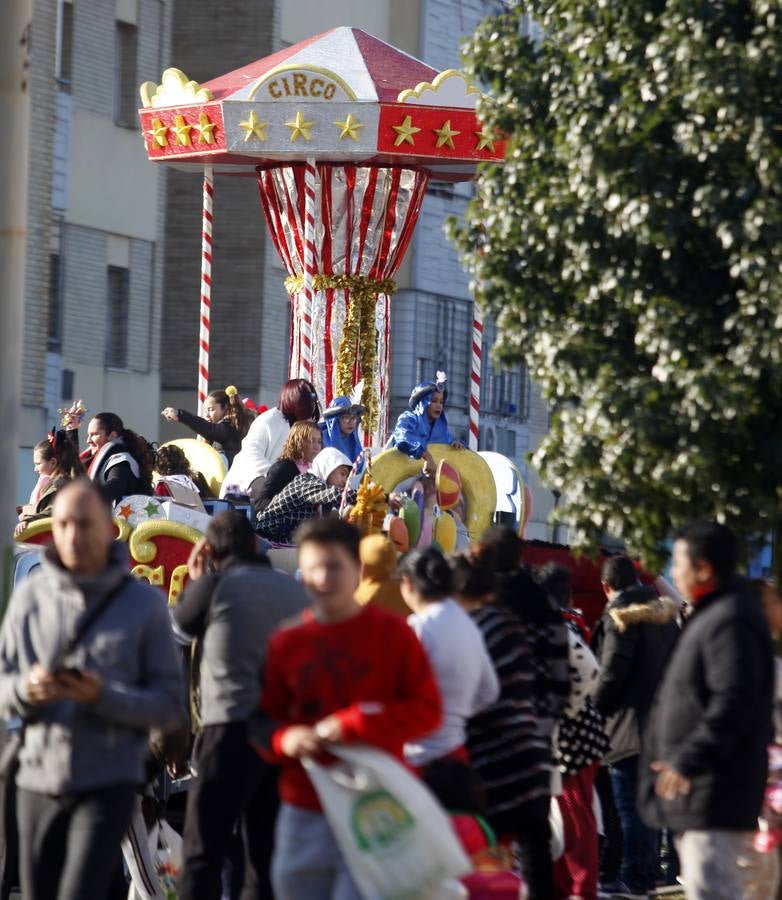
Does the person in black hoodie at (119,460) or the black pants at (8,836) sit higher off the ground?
the person in black hoodie at (119,460)

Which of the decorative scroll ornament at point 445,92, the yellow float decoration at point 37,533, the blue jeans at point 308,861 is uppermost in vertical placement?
the decorative scroll ornament at point 445,92

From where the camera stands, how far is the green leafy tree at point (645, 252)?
10023mm

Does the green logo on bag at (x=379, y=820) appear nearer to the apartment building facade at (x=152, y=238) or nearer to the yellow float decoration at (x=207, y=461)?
the yellow float decoration at (x=207, y=461)

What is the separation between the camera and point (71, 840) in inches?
251

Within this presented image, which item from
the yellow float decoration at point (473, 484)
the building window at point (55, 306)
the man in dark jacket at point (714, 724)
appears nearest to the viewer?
the man in dark jacket at point (714, 724)

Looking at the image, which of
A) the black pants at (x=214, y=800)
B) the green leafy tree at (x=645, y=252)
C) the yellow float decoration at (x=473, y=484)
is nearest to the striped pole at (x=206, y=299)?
the yellow float decoration at (x=473, y=484)

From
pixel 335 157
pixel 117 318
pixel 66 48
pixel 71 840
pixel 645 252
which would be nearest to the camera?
pixel 71 840

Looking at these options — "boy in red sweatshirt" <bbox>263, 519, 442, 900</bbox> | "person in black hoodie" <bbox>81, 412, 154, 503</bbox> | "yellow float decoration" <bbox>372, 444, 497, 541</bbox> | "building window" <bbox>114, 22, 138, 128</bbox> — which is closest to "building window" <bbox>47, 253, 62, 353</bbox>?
"building window" <bbox>114, 22, 138, 128</bbox>

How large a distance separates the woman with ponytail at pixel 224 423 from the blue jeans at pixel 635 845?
6352mm

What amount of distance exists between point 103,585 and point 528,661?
2.50 meters

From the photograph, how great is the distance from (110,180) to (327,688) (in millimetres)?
26454

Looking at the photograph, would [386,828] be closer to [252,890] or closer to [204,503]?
[252,890]

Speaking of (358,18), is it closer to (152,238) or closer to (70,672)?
(152,238)

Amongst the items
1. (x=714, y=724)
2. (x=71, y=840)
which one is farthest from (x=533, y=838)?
(x=71, y=840)
